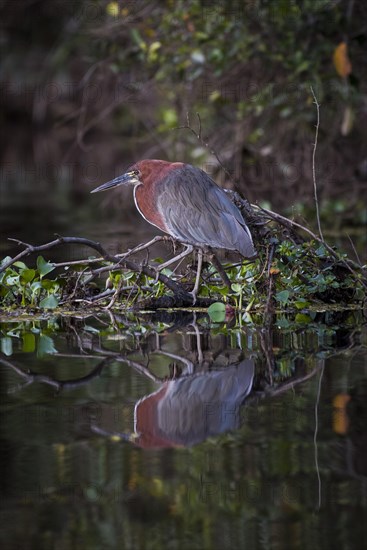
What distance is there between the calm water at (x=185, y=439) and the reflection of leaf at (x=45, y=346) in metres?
0.01

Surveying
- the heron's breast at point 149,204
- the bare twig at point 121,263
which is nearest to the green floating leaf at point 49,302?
the bare twig at point 121,263

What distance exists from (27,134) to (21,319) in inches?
747

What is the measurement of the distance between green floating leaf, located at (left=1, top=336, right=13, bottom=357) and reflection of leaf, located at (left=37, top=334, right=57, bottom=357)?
0.47 feet

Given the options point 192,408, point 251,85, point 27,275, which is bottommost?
point 192,408

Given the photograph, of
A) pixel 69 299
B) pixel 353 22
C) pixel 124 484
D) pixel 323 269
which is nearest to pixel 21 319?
pixel 69 299

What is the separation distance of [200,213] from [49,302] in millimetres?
1027

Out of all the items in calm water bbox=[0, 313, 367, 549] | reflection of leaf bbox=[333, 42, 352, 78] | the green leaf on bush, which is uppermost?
reflection of leaf bbox=[333, 42, 352, 78]

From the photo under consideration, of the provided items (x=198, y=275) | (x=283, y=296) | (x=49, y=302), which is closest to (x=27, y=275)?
(x=49, y=302)

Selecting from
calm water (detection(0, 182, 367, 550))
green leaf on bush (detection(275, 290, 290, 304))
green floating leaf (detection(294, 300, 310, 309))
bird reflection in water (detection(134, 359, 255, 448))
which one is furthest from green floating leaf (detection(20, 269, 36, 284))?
bird reflection in water (detection(134, 359, 255, 448))

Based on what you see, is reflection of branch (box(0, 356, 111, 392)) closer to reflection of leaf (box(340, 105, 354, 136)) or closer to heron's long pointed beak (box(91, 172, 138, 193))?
heron's long pointed beak (box(91, 172, 138, 193))

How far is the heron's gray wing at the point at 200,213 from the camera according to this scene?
6.04m

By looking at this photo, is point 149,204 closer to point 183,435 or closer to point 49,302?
point 49,302

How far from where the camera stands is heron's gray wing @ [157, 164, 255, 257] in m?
6.04

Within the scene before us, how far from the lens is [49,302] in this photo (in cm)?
619
